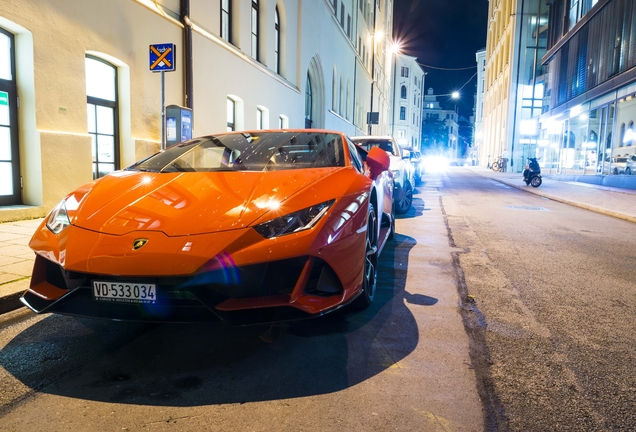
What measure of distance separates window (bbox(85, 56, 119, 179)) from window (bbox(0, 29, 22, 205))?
1453 millimetres

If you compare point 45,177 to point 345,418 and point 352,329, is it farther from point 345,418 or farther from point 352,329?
point 345,418

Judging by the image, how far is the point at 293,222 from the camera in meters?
2.82

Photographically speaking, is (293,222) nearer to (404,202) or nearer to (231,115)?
(404,202)

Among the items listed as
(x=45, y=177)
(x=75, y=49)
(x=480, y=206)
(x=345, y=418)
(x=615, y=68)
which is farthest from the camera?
(x=615, y=68)

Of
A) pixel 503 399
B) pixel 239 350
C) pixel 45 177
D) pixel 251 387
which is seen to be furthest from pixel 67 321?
pixel 45 177

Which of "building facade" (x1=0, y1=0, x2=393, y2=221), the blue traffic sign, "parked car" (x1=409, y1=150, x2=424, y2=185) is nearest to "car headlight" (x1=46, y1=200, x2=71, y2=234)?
"building facade" (x1=0, y1=0, x2=393, y2=221)

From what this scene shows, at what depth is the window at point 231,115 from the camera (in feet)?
48.8

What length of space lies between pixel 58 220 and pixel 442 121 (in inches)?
4713

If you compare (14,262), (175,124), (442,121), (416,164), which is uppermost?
(442,121)

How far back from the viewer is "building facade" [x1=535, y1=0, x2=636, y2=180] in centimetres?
1920

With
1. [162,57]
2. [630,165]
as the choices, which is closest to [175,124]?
[162,57]

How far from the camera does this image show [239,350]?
3.01m

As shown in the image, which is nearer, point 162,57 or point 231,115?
point 162,57

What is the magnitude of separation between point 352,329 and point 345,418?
47.7 inches
